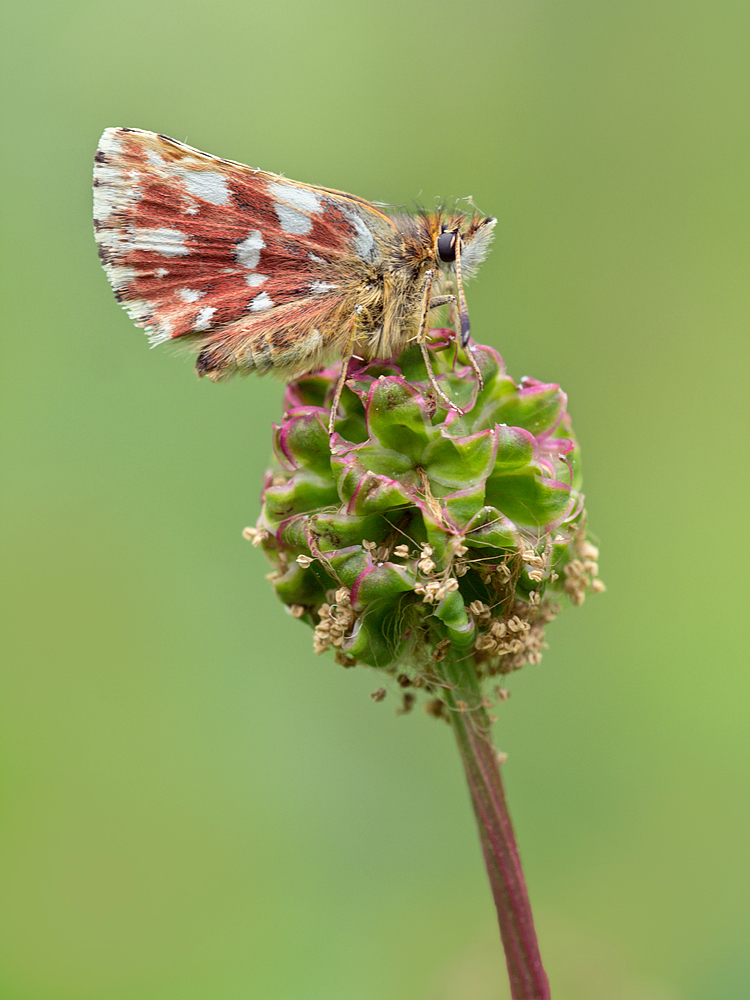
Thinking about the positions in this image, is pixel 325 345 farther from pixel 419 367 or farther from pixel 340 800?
pixel 340 800

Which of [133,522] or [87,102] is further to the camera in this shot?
[87,102]

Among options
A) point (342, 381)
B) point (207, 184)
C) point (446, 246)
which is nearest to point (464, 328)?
point (446, 246)

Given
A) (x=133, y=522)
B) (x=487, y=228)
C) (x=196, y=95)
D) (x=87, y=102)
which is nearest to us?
(x=487, y=228)

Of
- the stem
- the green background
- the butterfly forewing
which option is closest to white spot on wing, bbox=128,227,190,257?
the butterfly forewing

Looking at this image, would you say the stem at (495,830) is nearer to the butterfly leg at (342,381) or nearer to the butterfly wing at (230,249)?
the butterfly leg at (342,381)

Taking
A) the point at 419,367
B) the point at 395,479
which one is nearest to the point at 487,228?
the point at 419,367

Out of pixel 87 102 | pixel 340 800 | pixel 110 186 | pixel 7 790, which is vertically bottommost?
pixel 340 800

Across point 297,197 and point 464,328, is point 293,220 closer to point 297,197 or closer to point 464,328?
point 297,197

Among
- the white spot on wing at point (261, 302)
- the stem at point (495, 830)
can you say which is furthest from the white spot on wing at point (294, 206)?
the stem at point (495, 830)
